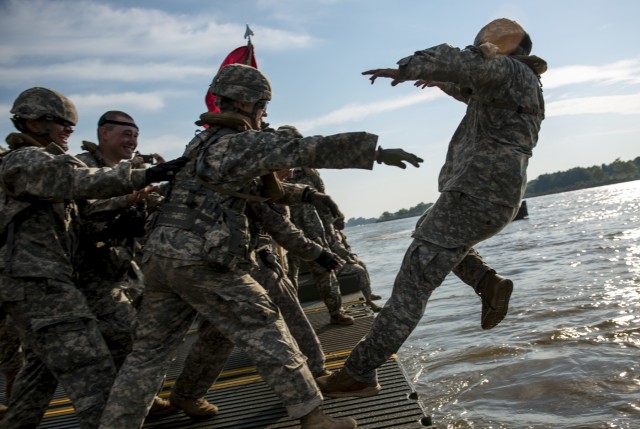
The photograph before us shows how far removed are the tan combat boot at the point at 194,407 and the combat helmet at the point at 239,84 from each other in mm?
1976

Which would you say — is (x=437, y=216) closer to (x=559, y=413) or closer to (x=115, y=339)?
(x=559, y=413)

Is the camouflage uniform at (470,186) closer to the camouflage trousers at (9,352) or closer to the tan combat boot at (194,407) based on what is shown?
the tan combat boot at (194,407)

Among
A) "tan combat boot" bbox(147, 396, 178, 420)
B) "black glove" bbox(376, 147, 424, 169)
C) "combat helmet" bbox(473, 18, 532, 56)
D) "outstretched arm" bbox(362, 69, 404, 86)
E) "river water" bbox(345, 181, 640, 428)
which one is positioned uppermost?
"combat helmet" bbox(473, 18, 532, 56)

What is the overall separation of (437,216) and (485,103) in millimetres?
810

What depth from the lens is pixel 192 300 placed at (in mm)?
2932

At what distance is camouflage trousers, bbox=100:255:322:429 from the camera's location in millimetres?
2832

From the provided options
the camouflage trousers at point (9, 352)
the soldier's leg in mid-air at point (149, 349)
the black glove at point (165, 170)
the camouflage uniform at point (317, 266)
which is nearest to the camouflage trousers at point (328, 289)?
the camouflage uniform at point (317, 266)

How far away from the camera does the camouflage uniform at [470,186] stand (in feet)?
11.2

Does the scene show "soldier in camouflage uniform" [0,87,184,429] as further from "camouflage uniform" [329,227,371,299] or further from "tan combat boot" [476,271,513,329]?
"camouflage uniform" [329,227,371,299]

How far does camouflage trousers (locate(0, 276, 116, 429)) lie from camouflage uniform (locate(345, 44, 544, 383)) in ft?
4.88

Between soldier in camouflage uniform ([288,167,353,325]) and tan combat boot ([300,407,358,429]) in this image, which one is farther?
soldier in camouflage uniform ([288,167,353,325])

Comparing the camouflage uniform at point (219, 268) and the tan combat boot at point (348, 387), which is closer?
the camouflage uniform at point (219, 268)

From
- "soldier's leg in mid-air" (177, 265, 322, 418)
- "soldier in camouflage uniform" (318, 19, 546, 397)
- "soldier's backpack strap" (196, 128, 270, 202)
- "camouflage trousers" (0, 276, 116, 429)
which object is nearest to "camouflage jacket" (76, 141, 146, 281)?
"camouflage trousers" (0, 276, 116, 429)

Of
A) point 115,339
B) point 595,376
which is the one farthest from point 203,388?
point 595,376
